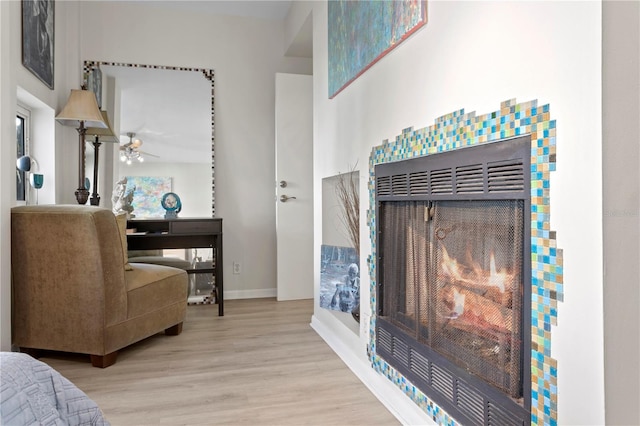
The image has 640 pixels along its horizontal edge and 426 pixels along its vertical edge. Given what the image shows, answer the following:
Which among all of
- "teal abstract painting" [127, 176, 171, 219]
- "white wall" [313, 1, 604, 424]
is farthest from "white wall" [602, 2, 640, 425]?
"teal abstract painting" [127, 176, 171, 219]

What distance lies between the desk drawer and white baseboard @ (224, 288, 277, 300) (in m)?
0.83

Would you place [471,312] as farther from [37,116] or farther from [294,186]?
[37,116]

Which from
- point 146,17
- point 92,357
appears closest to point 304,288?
point 92,357

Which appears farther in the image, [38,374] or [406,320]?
[406,320]

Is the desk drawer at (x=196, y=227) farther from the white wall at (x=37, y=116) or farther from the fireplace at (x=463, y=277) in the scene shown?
the fireplace at (x=463, y=277)

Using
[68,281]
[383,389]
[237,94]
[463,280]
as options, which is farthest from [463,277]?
[237,94]

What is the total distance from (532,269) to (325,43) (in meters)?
2.20

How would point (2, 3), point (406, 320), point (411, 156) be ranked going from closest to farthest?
point (411, 156)
point (406, 320)
point (2, 3)

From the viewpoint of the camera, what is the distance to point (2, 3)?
7.44 feet

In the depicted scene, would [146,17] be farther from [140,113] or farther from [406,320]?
[406,320]

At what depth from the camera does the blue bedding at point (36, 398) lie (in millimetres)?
885

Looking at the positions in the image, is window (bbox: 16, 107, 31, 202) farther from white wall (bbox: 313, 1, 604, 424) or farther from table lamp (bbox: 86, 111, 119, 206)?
white wall (bbox: 313, 1, 604, 424)

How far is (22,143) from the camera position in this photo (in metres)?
2.95

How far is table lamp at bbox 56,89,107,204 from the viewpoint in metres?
3.06
